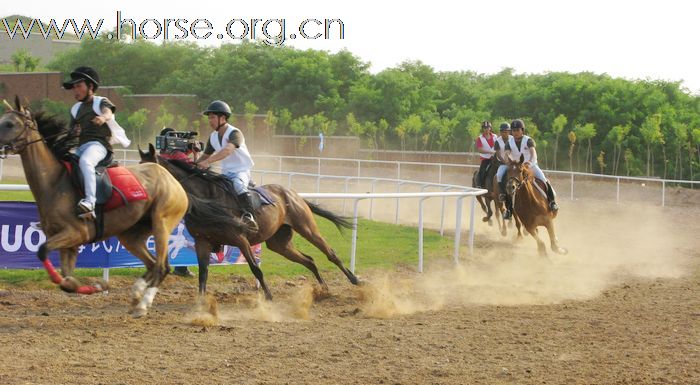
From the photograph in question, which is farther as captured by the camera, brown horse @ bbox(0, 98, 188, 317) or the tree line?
the tree line

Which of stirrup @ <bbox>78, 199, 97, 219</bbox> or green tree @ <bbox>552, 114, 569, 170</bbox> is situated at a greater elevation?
green tree @ <bbox>552, 114, 569, 170</bbox>

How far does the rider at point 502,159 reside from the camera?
1608 centimetres

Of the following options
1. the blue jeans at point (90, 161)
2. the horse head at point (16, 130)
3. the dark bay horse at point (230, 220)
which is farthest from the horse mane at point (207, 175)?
the horse head at point (16, 130)

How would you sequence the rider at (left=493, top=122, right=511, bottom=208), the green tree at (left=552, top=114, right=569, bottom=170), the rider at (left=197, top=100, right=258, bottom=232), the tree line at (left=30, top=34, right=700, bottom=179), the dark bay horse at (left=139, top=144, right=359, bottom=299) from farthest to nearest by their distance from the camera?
the green tree at (left=552, top=114, right=569, bottom=170) → the tree line at (left=30, top=34, right=700, bottom=179) → the rider at (left=493, top=122, right=511, bottom=208) → the rider at (left=197, top=100, right=258, bottom=232) → the dark bay horse at (left=139, top=144, right=359, bottom=299)

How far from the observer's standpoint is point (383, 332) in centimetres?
901

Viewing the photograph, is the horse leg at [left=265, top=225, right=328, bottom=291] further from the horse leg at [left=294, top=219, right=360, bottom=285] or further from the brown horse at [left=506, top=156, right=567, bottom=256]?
the brown horse at [left=506, top=156, right=567, bottom=256]

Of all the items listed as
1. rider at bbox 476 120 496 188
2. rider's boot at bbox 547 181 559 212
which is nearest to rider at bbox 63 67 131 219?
rider's boot at bbox 547 181 559 212

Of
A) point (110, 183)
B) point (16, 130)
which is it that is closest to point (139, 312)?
point (110, 183)

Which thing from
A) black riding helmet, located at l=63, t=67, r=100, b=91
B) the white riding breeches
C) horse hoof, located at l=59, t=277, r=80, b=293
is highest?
black riding helmet, located at l=63, t=67, r=100, b=91

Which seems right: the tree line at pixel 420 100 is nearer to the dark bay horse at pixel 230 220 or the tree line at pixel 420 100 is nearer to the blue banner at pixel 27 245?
the dark bay horse at pixel 230 220

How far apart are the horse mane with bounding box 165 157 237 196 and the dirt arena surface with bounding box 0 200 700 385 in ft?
4.75

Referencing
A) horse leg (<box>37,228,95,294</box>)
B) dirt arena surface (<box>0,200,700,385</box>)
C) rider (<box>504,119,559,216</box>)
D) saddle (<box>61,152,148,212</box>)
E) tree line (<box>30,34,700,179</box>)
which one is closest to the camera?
dirt arena surface (<box>0,200,700,385</box>)

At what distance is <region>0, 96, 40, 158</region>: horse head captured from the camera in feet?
27.4

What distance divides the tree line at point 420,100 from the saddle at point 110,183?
29.0 m
